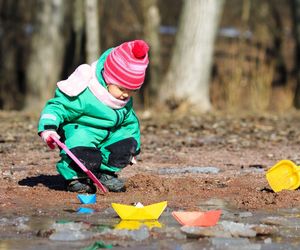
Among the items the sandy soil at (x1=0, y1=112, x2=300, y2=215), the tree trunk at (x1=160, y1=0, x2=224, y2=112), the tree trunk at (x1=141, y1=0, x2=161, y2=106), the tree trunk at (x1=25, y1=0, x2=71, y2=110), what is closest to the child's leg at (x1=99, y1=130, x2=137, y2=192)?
the sandy soil at (x1=0, y1=112, x2=300, y2=215)

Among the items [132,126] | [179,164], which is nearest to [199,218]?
[132,126]

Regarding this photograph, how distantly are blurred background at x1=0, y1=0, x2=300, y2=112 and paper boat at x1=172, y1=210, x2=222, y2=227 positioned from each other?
11.6m

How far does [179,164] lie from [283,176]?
194 centimetres

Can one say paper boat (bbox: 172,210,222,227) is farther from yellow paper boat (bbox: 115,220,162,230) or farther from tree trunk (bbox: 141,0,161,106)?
tree trunk (bbox: 141,0,161,106)

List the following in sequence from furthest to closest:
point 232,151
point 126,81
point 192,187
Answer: point 232,151 < point 192,187 < point 126,81

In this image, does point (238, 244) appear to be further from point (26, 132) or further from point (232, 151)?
point (26, 132)

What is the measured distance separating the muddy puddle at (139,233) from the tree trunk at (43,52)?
14.4m

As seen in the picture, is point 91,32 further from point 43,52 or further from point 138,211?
point 138,211

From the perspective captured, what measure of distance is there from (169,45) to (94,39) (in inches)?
296

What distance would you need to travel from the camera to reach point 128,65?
5.96 m

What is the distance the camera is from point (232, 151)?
29.8 ft

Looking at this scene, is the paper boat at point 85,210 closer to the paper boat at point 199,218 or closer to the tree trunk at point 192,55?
the paper boat at point 199,218

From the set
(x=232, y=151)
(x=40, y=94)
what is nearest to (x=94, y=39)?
(x=40, y=94)

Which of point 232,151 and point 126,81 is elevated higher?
point 126,81
